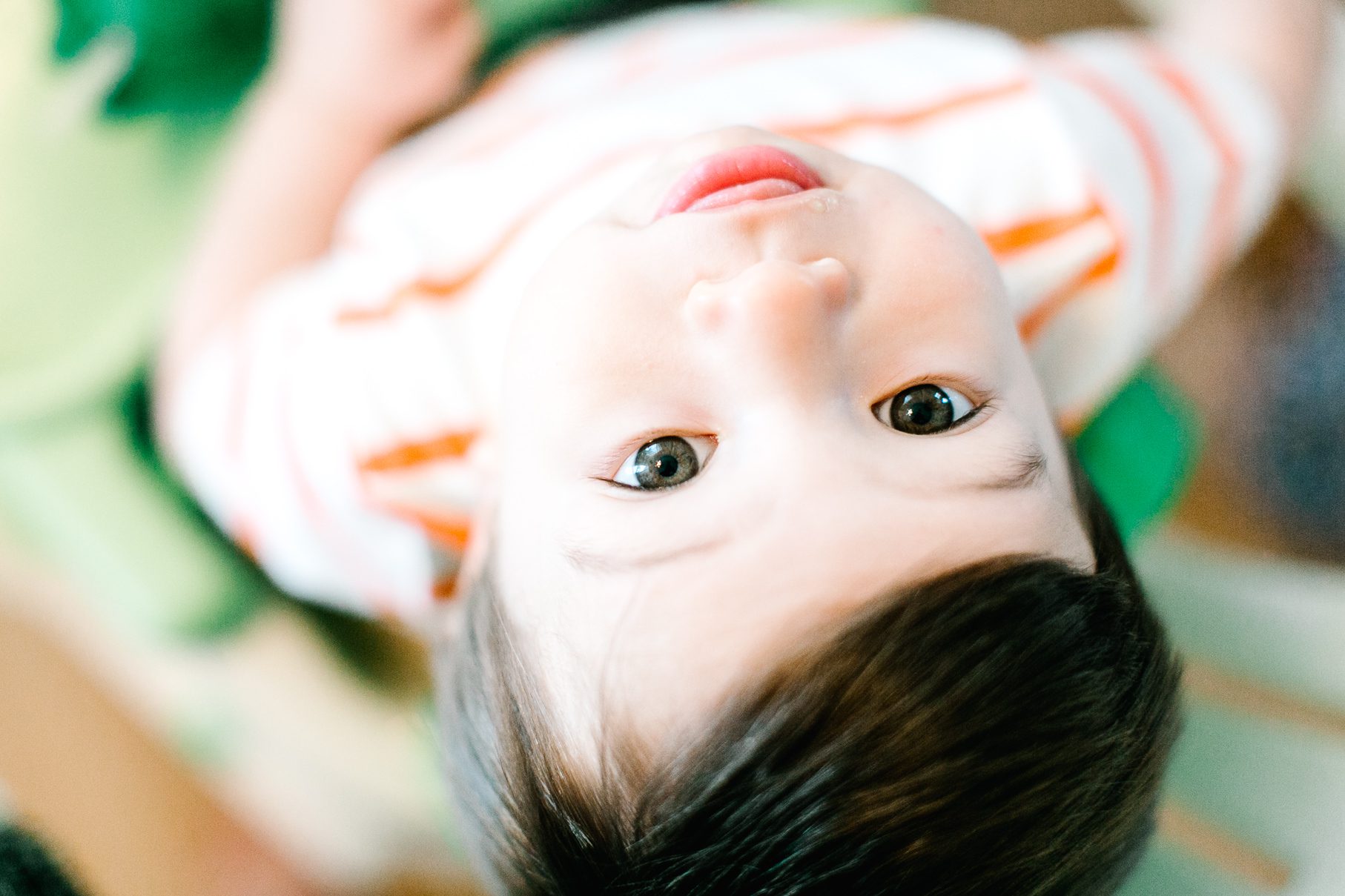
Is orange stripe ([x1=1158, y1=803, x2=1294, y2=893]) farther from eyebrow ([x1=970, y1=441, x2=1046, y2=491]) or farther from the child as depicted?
eyebrow ([x1=970, y1=441, x2=1046, y2=491])

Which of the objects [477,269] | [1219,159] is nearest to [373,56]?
[477,269]

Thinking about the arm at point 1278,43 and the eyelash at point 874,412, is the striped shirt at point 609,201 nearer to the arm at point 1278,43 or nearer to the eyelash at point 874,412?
the arm at point 1278,43

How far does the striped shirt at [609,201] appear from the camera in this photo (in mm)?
565

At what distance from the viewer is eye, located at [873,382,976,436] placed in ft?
1.34

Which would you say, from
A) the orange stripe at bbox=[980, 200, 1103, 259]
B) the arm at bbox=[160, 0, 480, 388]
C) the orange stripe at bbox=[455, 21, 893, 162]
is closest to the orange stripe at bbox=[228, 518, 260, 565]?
the arm at bbox=[160, 0, 480, 388]

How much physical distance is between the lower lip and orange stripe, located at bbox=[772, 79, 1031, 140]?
0.16 meters

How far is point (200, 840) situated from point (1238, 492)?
3.74 feet

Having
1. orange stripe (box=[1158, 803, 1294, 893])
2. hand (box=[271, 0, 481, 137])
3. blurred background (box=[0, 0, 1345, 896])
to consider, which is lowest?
orange stripe (box=[1158, 803, 1294, 893])

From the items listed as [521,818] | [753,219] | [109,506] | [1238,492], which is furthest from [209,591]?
[1238,492]

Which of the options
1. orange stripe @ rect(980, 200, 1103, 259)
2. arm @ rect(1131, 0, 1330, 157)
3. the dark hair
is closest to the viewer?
the dark hair

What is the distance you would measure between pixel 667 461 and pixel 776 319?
79 millimetres

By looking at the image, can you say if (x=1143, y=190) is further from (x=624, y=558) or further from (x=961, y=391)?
(x=624, y=558)

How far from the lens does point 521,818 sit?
448 mm

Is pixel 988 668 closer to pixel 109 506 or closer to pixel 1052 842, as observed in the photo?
pixel 1052 842
